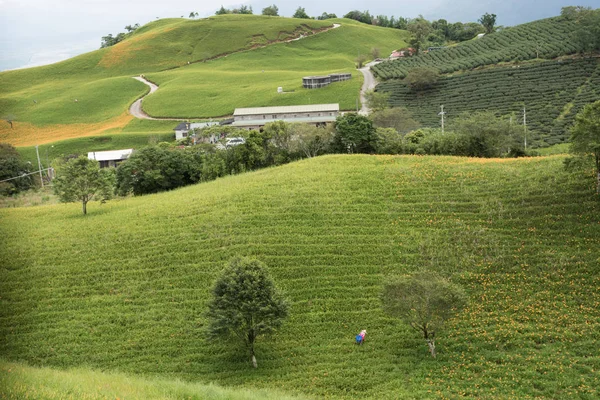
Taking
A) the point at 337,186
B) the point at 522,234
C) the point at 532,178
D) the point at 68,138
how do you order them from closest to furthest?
the point at 522,234 → the point at 532,178 → the point at 337,186 → the point at 68,138

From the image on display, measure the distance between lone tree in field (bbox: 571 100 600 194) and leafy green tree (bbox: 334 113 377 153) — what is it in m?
24.9

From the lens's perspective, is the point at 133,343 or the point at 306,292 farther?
the point at 306,292

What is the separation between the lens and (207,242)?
31531 mm

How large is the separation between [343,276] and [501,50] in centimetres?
9755

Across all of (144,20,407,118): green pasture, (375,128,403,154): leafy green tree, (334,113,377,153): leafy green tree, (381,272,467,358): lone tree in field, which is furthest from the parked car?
(144,20,407,118): green pasture

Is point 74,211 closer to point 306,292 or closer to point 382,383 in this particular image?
point 306,292

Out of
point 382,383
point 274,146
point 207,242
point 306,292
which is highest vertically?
point 274,146

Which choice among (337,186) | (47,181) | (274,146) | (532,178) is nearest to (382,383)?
(337,186)

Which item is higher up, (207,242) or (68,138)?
(68,138)

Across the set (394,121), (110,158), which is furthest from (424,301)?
(110,158)

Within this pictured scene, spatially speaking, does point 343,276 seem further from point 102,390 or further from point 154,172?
point 154,172

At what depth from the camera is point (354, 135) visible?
5312cm

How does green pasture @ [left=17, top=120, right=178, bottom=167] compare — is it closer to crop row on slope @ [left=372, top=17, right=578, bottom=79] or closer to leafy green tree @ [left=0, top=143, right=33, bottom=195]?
leafy green tree @ [left=0, top=143, right=33, bottom=195]

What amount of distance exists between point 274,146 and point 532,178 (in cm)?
2912
